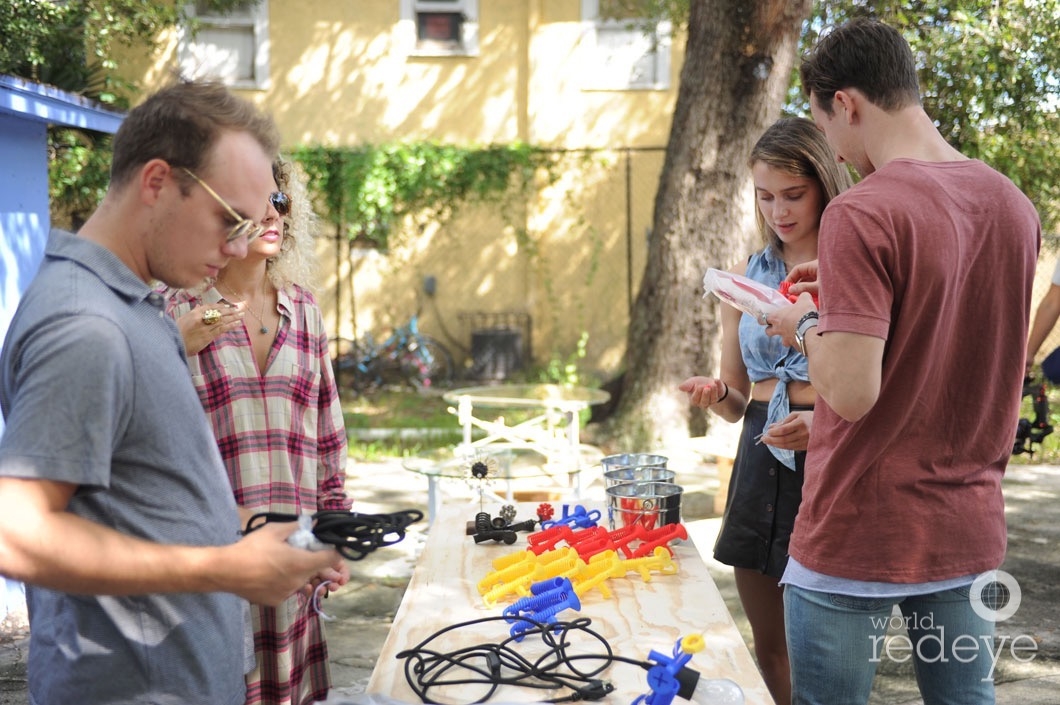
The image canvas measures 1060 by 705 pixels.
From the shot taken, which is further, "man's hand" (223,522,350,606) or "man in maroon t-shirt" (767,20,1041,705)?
"man in maroon t-shirt" (767,20,1041,705)

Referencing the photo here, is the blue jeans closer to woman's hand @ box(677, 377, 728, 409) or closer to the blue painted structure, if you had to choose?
woman's hand @ box(677, 377, 728, 409)

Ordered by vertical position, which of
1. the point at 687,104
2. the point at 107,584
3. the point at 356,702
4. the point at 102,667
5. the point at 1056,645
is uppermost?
the point at 687,104

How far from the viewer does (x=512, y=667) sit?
1.85 meters

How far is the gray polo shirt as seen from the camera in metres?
1.29

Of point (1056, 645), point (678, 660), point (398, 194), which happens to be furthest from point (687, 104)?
point (678, 660)

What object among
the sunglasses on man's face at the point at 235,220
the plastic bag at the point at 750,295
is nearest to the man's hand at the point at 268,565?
the sunglasses on man's face at the point at 235,220

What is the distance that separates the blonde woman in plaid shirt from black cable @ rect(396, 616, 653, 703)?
1.44 feet

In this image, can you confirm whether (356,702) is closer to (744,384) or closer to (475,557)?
(475,557)

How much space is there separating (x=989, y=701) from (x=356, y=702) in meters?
1.31

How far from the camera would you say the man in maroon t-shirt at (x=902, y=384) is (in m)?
1.77

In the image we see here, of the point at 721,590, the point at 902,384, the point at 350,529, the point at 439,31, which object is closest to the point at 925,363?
the point at 902,384

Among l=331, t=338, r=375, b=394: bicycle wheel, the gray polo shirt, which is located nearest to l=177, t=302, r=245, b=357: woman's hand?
the gray polo shirt

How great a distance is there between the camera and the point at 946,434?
6.13ft

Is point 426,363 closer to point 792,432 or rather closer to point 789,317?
point 792,432
